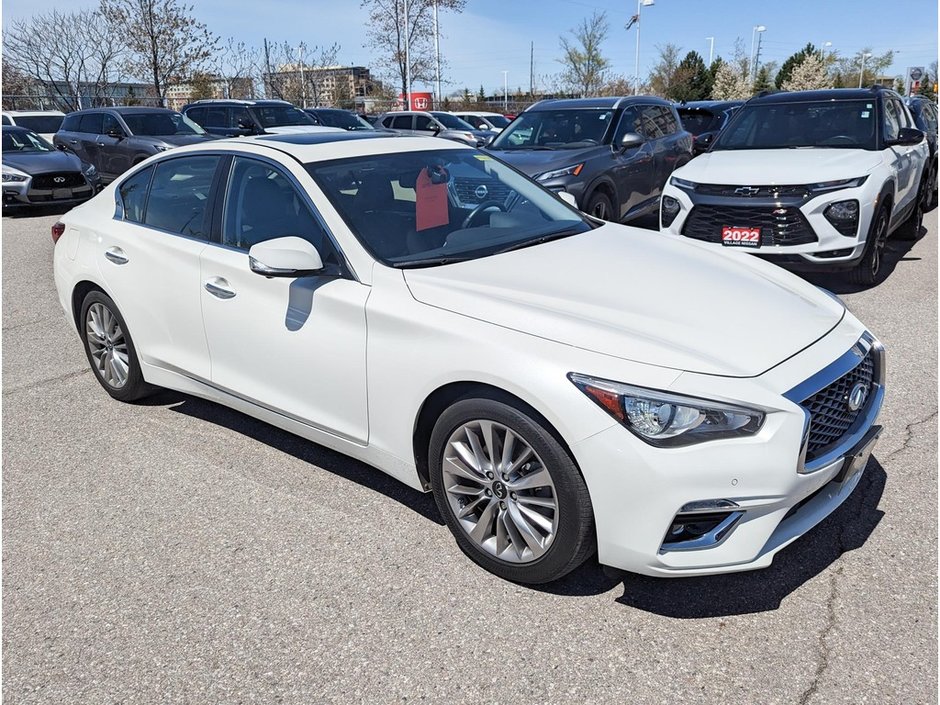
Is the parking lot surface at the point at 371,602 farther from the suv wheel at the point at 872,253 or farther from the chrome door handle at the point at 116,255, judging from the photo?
the suv wheel at the point at 872,253

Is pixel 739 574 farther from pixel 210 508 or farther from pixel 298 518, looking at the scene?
pixel 210 508

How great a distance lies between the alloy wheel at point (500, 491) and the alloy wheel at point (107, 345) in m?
2.59

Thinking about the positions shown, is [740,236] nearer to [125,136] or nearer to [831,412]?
[831,412]

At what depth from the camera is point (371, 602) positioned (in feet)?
9.67

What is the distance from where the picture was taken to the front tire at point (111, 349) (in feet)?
15.2

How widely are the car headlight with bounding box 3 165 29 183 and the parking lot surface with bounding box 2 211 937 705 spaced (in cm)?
1056

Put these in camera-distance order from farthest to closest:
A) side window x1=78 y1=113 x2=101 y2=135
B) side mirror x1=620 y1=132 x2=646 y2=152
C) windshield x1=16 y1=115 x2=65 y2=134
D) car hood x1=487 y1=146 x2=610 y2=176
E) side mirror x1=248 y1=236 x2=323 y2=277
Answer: windshield x1=16 y1=115 x2=65 y2=134
side window x1=78 y1=113 x2=101 y2=135
side mirror x1=620 y1=132 x2=646 y2=152
car hood x1=487 y1=146 x2=610 y2=176
side mirror x1=248 y1=236 x2=323 y2=277

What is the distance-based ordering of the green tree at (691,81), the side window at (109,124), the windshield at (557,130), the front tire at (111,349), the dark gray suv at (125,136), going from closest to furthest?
the front tire at (111,349), the windshield at (557,130), the dark gray suv at (125,136), the side window at (109,124), the green tree at (691,81)

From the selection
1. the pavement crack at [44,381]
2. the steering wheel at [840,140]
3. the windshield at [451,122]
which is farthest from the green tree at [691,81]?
the pavement crack at [44,381]

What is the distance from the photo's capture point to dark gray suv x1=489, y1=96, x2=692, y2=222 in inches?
325

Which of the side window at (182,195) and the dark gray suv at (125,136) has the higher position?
the dark gray suv at (125,136)

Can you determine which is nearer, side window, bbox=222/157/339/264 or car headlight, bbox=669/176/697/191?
side window, bbox=222/157/339/264

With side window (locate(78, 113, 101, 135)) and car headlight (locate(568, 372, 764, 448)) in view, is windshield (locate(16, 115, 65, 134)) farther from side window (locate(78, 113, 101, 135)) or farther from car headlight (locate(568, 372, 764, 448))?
car headlight (locate(568, 372, 764, 448))

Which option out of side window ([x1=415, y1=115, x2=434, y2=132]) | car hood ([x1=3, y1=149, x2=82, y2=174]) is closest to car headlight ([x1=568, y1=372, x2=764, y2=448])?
car hood ([x1=3, y1=149, x2=82, y2=174])
